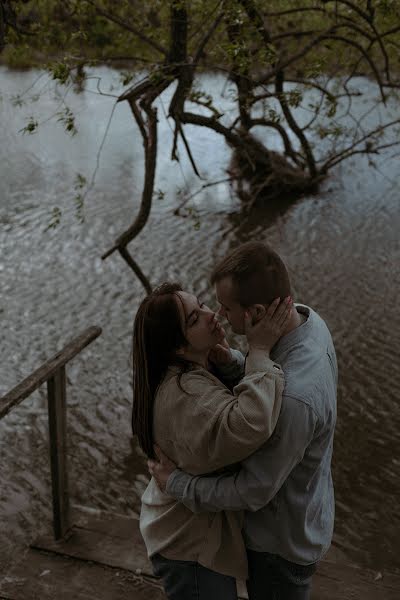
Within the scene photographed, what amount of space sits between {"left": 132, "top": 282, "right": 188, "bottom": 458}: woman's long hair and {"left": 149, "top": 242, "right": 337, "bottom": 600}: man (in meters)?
0.11

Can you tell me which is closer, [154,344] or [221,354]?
[154,344]

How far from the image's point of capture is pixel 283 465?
1.47 meters

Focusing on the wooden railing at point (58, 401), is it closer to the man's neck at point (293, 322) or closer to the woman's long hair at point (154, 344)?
the woman's long hair at point (154, 344)

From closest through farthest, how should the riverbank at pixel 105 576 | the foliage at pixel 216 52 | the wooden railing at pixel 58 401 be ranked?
the wooden railing at pixel 58 401
the riverbank at pixel 105 576
the foliage at pixel 216 52

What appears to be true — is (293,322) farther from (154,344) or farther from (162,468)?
(162,468)

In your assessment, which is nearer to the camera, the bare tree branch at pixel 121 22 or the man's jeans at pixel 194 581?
the man's jeans at pixel 194 581

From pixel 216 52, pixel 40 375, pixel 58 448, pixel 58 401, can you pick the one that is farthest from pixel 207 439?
pixel 216 52

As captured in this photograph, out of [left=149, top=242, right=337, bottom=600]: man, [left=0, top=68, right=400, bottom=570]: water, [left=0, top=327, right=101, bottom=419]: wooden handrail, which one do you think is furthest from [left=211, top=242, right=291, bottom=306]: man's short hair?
[left=0, top=68, right=400, bottom=570]: water

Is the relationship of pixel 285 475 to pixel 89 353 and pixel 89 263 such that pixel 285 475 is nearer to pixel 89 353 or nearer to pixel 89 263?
pixel 89 353

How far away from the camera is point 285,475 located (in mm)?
1494

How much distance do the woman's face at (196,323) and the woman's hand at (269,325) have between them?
0.38ft

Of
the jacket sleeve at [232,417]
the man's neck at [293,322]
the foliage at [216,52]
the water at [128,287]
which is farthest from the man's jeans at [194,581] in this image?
the foliage at [216,52]

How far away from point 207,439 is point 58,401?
127cm

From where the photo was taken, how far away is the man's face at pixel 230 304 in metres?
1.54
